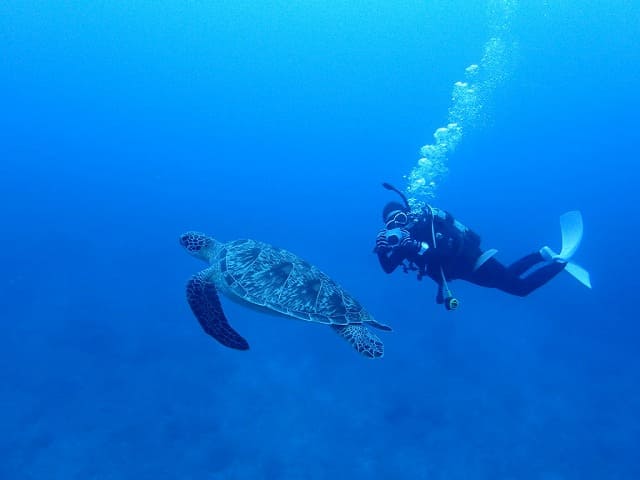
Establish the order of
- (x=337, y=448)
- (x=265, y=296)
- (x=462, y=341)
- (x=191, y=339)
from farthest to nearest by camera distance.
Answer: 1. (x=462, y=341)
2. (x=191, y=339)
3. (x=337, y=448)
4. (x=265, y=296)

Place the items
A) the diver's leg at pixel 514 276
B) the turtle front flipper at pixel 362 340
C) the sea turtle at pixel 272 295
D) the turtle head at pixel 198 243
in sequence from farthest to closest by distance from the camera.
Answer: the diver's leg at pixel 514 276
the turtle head at pixel 198 243
the sea turtle at pixel 272 295
the turtle front flipper at pixel 362 340

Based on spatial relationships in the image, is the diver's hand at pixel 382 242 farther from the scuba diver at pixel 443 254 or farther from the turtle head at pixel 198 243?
the turtle head at pixel 198 243

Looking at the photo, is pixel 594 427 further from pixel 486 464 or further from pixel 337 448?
pixel 337 448

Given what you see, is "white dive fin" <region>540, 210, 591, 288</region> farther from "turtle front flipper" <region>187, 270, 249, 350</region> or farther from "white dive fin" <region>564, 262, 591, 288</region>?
"turtle front flipper" <region>187, 270, 249, 350</region>

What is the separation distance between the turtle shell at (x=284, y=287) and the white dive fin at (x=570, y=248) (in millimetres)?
4305

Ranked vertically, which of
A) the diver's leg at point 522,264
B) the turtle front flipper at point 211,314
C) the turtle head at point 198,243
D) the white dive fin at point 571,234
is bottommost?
the turtle front flipper at point 211,314

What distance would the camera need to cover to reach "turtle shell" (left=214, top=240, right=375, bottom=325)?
5.39 metres

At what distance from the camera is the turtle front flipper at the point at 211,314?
5.34 m

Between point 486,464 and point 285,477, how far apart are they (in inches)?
175

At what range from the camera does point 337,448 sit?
8977 mm

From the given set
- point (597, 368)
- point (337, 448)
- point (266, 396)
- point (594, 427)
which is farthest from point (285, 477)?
point (597, 368)

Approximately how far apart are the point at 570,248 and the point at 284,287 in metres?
5.79

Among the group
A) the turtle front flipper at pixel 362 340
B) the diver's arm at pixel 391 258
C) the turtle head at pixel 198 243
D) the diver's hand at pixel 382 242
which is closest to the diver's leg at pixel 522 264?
the diver's arm at pixel 391 258

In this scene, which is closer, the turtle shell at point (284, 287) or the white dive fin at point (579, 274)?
the turtle shell at point (284, 287)
